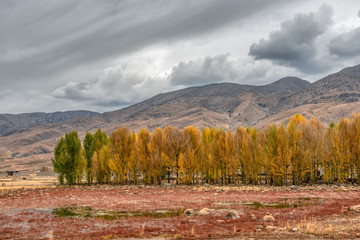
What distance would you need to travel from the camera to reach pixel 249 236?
1675 cm

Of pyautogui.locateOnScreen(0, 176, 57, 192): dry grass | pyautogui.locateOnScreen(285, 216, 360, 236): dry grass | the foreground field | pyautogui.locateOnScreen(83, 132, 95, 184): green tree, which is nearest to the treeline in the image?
pyautogui.locateOnScreen(83, 132, 95, 184): green tree

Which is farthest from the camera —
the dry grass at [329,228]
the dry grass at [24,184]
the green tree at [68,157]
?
the green tree at [68,157]

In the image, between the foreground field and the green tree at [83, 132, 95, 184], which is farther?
the green tree at [83, 132, 95, 184]

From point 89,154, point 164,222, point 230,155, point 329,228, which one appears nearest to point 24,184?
point 89,154

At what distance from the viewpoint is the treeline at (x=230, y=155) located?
5750cm

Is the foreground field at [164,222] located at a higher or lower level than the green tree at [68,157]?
lower

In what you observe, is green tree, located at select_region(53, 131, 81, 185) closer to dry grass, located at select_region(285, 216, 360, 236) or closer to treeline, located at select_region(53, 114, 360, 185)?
treeline, located at select_region(53, 114, 360, 185)

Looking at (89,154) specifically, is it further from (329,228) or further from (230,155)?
(329,228)

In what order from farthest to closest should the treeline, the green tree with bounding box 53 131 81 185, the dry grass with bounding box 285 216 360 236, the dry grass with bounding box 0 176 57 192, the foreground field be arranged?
the green tree with bounding box 53 131 81 185 < the dry grass with bounding box 0 176 57 192 < the treeline < the foreground field < the dry grass with bounding box 285 216 360 236

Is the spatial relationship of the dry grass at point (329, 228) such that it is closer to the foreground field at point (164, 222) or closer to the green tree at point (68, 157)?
the foreground field at point (164, 222)

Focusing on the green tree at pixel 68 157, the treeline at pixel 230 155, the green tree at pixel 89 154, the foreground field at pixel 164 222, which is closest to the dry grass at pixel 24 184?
the green tree at pixel 68 157

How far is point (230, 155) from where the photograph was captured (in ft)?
210

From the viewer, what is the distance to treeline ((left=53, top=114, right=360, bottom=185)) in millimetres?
57500

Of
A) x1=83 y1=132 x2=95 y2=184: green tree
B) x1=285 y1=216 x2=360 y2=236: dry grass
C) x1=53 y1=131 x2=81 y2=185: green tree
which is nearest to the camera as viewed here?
x1=285 y1=216 x2=360 y2=236: dry grass
